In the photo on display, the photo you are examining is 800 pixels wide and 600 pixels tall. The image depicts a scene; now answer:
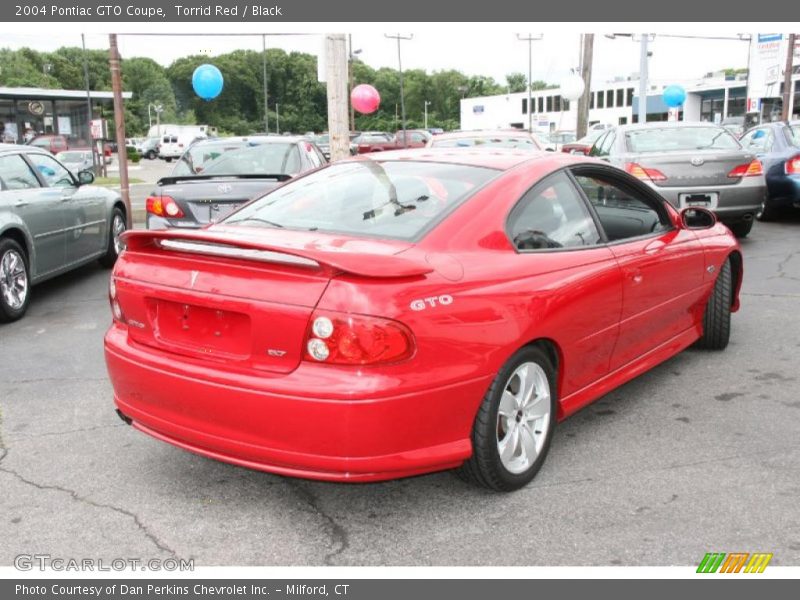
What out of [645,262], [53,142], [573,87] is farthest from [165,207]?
[53,142]

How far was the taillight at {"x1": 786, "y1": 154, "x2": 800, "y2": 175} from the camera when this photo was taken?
37.4 feet

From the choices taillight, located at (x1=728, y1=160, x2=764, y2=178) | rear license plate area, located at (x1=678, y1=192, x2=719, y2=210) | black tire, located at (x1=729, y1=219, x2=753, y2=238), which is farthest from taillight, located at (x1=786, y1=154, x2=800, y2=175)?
rear license plate area, located at (x1=678, y1=192, x2=719, y2=210)

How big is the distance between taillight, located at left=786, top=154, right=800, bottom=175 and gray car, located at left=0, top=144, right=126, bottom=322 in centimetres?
899

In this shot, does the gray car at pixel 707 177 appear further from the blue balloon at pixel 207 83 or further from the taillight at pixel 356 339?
the blue balloon at pixel 207 83

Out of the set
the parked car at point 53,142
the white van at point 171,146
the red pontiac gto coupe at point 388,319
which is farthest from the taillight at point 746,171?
the white van at point 171,146

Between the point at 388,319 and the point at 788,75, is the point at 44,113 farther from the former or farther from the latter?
the point at 388,319

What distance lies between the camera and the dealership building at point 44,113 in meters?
33.4

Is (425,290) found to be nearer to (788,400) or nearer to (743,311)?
(788,400)

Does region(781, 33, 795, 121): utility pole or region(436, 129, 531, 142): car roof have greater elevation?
region(781, 33, 795, 121): utility pole

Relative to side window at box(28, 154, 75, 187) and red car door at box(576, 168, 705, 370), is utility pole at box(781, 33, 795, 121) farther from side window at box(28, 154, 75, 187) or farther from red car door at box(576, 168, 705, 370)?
red car door at box(576, 168, 705, 370)

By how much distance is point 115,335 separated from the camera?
12.1ft

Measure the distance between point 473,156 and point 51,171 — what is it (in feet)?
18.7

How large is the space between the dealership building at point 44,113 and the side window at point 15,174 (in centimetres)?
2608
